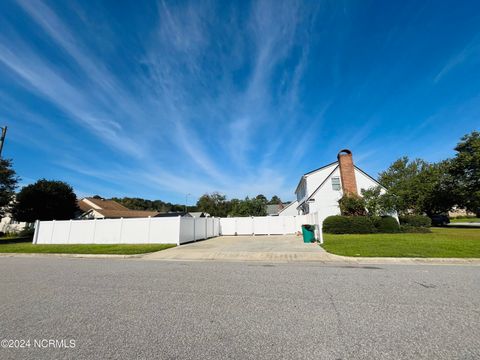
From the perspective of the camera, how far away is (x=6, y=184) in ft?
86.5

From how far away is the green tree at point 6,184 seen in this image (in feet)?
84.5

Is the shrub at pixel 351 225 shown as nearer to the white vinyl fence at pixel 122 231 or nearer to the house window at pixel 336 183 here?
the house window at pixel 336 183

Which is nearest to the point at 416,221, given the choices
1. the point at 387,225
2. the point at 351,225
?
the point at 387,225

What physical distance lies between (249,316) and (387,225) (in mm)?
22221

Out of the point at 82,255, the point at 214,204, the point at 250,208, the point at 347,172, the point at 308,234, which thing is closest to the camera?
the point at 82,255

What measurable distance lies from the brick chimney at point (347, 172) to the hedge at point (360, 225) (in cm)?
389

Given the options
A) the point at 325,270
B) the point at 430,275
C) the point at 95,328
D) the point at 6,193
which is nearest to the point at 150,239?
the point at 325,270

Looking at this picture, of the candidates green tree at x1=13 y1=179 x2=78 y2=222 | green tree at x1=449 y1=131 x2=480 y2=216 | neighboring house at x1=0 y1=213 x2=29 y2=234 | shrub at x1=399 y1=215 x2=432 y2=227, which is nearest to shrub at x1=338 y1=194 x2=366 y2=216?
shrub at x1=399 y1=215 x2=432 y2=227

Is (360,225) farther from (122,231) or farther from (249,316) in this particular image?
(249,316)

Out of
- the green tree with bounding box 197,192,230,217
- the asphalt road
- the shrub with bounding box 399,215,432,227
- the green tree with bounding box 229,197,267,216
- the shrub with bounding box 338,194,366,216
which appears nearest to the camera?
the asphalt road

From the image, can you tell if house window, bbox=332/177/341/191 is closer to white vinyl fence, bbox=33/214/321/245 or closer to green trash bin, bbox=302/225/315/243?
white vinyl fence, bbox=33/214/321/245

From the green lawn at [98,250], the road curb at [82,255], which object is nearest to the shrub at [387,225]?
the green lawn at [98,250]

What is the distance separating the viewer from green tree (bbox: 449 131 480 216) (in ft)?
100

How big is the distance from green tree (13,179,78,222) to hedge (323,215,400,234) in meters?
31.4
